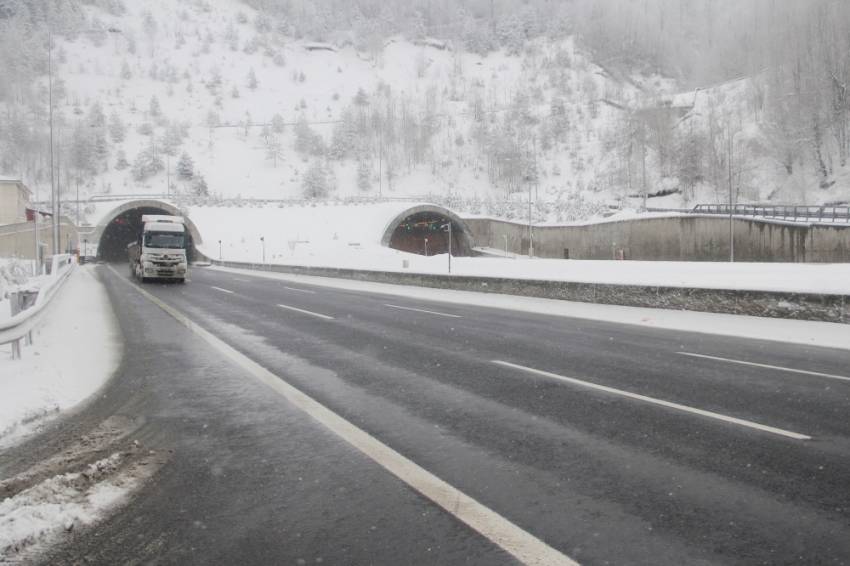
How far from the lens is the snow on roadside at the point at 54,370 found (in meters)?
5.75

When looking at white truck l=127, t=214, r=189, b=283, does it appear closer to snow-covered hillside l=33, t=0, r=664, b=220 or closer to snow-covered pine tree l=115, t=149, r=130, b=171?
snow-covered hillside l=33, t=0, r=664, b=220

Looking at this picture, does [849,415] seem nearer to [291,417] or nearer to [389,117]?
[291,417]

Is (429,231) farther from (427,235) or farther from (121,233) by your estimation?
(121,233)

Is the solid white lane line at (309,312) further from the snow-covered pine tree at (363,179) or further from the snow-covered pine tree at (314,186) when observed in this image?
the snow-covered pine tree at (363,179)

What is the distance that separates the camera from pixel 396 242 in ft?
234

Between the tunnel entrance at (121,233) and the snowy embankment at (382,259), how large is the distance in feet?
20.5

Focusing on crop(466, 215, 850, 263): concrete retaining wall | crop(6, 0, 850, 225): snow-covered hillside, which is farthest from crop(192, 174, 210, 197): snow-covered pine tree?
crop(466, 215, 850, 263): concrete retaining wall

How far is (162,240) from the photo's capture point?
27641mm

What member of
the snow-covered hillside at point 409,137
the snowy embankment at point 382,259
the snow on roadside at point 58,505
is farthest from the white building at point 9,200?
the snow on roadside at point 58,505

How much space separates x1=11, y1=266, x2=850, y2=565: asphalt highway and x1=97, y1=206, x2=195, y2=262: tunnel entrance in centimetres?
6674

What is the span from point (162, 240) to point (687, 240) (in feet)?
116

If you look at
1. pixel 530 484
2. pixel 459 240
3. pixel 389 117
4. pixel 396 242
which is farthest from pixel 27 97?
pixel 530 484

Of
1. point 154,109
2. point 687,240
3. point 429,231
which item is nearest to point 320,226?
point 429,231

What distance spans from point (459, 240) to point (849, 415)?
202ft
